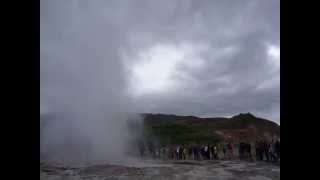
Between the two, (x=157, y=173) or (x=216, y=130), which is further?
(x=216, y=130)

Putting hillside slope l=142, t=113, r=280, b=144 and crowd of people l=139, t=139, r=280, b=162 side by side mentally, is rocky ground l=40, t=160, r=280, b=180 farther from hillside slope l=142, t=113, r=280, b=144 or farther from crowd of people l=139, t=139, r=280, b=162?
hillside slope l=142, t=113, r=280, b=144

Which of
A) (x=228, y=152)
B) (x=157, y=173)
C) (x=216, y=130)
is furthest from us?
(x=216, y=130)

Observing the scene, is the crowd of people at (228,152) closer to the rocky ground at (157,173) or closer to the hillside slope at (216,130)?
the rocky ground at (157,173)

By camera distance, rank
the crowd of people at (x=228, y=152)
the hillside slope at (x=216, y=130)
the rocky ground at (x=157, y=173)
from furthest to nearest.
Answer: the hillside slope at (x=216, y=130)
the crowd of people at (x=228, y=152)
the rocky ground at (x=157, y=173)

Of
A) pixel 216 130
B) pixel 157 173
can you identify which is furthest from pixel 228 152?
pixel 216 130

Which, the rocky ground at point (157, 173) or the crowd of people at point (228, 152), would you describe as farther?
the crowd of people at point (228, 152)

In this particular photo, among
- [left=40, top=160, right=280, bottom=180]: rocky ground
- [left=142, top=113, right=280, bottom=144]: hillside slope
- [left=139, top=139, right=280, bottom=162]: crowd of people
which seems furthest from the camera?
[left=142, top=113, right=280, bottom=144]: hillside slope

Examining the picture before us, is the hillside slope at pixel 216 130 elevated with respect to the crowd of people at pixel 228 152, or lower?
elevated

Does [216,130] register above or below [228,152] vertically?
above

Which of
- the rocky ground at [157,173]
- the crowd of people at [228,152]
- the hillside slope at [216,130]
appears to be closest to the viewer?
the rocky ground at [157,173]

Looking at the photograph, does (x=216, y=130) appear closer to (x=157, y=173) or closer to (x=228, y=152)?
(x=228, y=152)

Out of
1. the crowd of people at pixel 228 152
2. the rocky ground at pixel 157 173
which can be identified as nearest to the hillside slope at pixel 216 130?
the crowd of people at pixel 228 152

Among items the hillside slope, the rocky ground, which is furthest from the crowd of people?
the hillside slope
